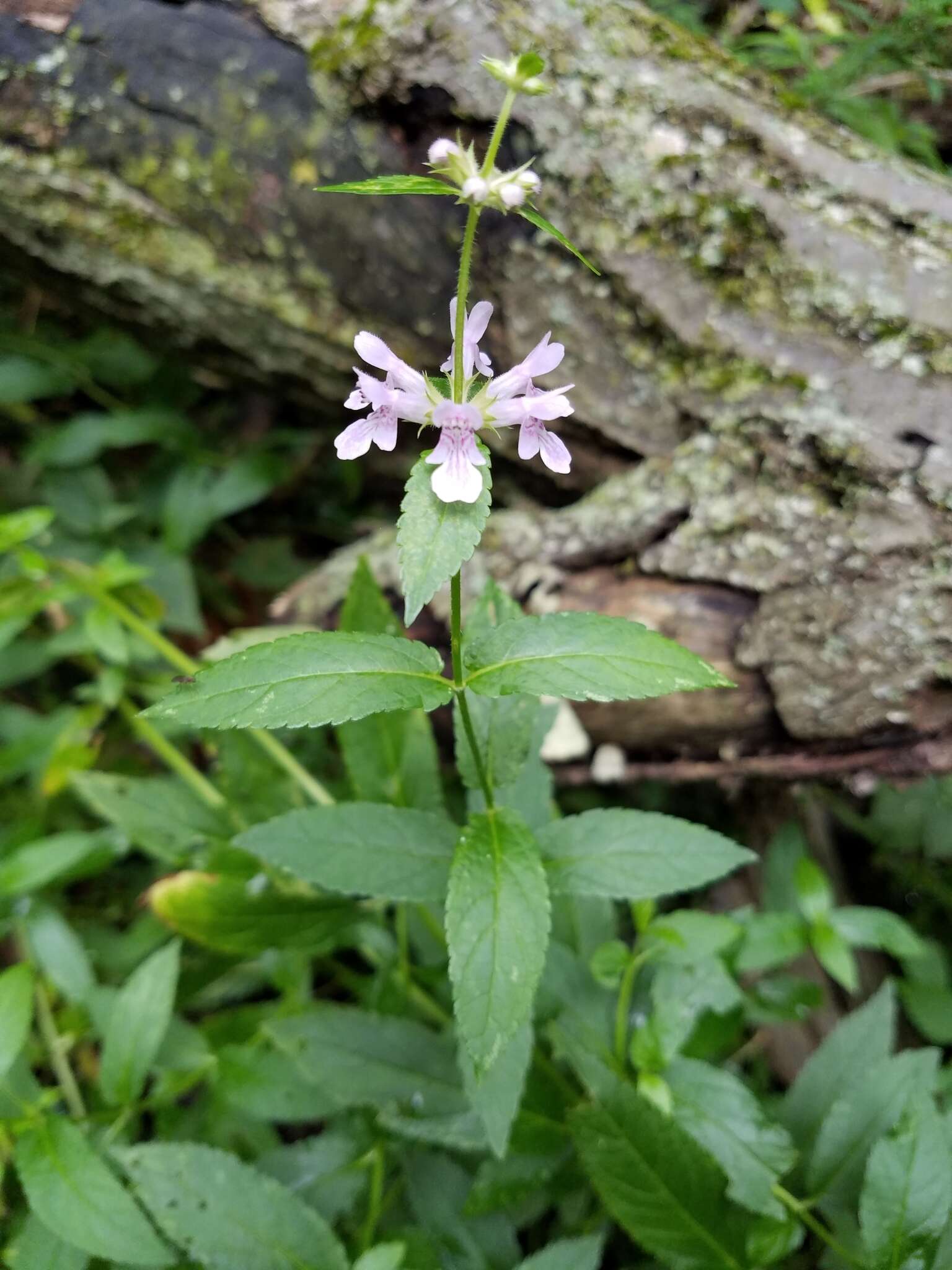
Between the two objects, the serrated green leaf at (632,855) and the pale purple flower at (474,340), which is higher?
the pale purple flower at (474,340)

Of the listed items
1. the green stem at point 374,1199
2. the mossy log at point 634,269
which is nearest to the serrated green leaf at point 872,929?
the mossy log at point 634,269

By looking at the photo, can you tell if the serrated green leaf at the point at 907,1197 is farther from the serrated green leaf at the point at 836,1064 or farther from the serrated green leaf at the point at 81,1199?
the serrated green leaf at the point at 81,1199

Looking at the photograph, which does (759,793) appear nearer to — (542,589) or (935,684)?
(935,684)

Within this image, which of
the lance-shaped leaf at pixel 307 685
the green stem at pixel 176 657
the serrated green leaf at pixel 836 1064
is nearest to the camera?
the lance-shaped leaf at pixel 307 685

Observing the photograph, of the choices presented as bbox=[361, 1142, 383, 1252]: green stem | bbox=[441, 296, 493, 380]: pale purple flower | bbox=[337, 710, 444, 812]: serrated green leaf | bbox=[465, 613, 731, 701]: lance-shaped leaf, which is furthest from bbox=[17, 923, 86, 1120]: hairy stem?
bbox=[441, 296, 493, 380]: pale purple flower

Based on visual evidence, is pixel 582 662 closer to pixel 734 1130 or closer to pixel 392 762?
pixel 392 762

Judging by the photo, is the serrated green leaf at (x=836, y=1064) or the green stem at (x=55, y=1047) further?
the green stem at (x=55, y=1047)

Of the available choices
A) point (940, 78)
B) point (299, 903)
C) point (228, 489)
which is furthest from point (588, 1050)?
point (940, 78)

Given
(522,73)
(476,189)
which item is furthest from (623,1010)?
(522,73)
